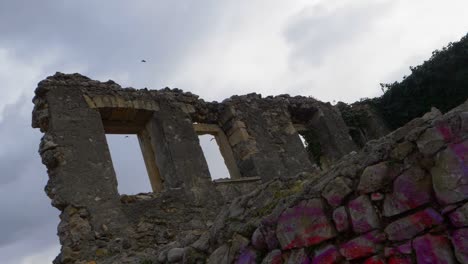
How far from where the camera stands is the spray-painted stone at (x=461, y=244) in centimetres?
195

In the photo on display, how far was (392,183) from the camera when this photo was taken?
7.41ft

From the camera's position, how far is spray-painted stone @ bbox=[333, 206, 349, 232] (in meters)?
2.46

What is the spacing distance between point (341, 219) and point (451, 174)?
2.32ft

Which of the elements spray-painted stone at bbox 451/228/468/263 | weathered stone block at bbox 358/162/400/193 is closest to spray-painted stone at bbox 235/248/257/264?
Result: weathered stone block at bbox 358/162/400/193

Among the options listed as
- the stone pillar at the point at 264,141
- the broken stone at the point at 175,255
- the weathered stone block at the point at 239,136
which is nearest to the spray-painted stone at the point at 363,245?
the broken stone at the point at 175,255

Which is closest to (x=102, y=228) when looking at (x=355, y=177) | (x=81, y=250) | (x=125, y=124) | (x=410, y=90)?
(x=81, y=250)

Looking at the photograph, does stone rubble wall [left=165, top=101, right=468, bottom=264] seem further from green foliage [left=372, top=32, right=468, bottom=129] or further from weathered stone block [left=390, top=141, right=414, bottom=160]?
green foliage [left=372, top=32, right=468, bottom=129]

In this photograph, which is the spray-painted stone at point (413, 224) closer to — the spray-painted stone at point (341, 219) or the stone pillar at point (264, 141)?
the spray-painted stone at point (341, 219)

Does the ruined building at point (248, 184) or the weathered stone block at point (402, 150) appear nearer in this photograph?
the ruined building at point (248, 184)

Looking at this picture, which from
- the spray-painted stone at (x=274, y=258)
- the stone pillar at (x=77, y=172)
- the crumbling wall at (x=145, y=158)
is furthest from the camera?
the crumbling wall at (x=145, y=158)

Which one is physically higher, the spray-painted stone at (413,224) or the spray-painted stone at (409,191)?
the spray-painted stone at (409,191)

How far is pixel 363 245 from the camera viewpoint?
2355 millimetres

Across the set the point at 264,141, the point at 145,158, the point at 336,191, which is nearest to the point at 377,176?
the point at 336,191

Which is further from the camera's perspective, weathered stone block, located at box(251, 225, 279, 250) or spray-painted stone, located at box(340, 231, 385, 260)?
weathered stone block, located at box(251, 225, 279, 250)
